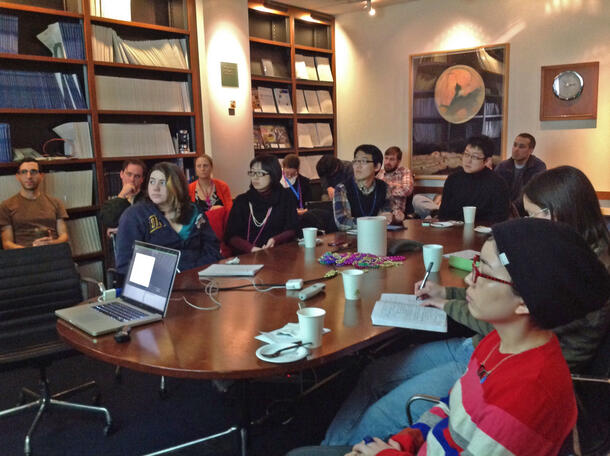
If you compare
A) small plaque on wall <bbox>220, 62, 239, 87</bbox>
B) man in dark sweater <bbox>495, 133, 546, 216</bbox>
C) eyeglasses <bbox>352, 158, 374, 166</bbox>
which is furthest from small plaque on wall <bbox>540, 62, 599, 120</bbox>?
small plaque on wall <bbox>220, 62, 239, 87</bbox>

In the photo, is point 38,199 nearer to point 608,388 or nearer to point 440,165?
point 608,388

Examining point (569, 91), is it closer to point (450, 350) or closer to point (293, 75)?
point (293, 75)

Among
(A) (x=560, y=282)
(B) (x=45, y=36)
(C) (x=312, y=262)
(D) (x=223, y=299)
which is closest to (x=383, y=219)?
(C) (x=312, y=262)

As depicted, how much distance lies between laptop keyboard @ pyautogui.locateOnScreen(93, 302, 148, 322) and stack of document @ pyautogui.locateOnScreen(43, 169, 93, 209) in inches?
111

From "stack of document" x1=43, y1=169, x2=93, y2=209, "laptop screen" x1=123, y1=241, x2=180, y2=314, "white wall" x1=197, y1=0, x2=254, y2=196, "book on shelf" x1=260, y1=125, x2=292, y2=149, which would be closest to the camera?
"laptop screen" x1=123, y1=241, x2=180, y2=314

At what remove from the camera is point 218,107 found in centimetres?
523

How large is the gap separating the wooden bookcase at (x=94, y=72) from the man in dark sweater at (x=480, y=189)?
104 inches

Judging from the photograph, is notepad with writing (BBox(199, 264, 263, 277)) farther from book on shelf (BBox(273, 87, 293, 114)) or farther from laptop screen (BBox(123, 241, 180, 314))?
book on shelf (BBox(273, 87, 293, 114))

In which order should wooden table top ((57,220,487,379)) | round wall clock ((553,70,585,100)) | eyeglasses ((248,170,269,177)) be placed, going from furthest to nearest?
round wall clock ((553,70,585,100)) → eyeglasses ((248,170,269,177)) → wooden table top ((57,220,487,379))

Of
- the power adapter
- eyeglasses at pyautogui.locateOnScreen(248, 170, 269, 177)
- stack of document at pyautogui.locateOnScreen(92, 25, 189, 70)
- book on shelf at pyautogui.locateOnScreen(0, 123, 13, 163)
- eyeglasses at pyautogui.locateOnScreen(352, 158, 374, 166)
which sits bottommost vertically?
the power adapter

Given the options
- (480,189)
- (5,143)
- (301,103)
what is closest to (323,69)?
(301,103)

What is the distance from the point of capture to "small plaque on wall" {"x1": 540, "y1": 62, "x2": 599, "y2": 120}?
5254mm

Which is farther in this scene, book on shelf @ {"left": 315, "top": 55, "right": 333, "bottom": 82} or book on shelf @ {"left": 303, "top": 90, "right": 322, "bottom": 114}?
book on shelf @ {"left": 315, "top": 55, "right": 333, "bottom": 82}

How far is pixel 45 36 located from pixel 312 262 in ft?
10.7
